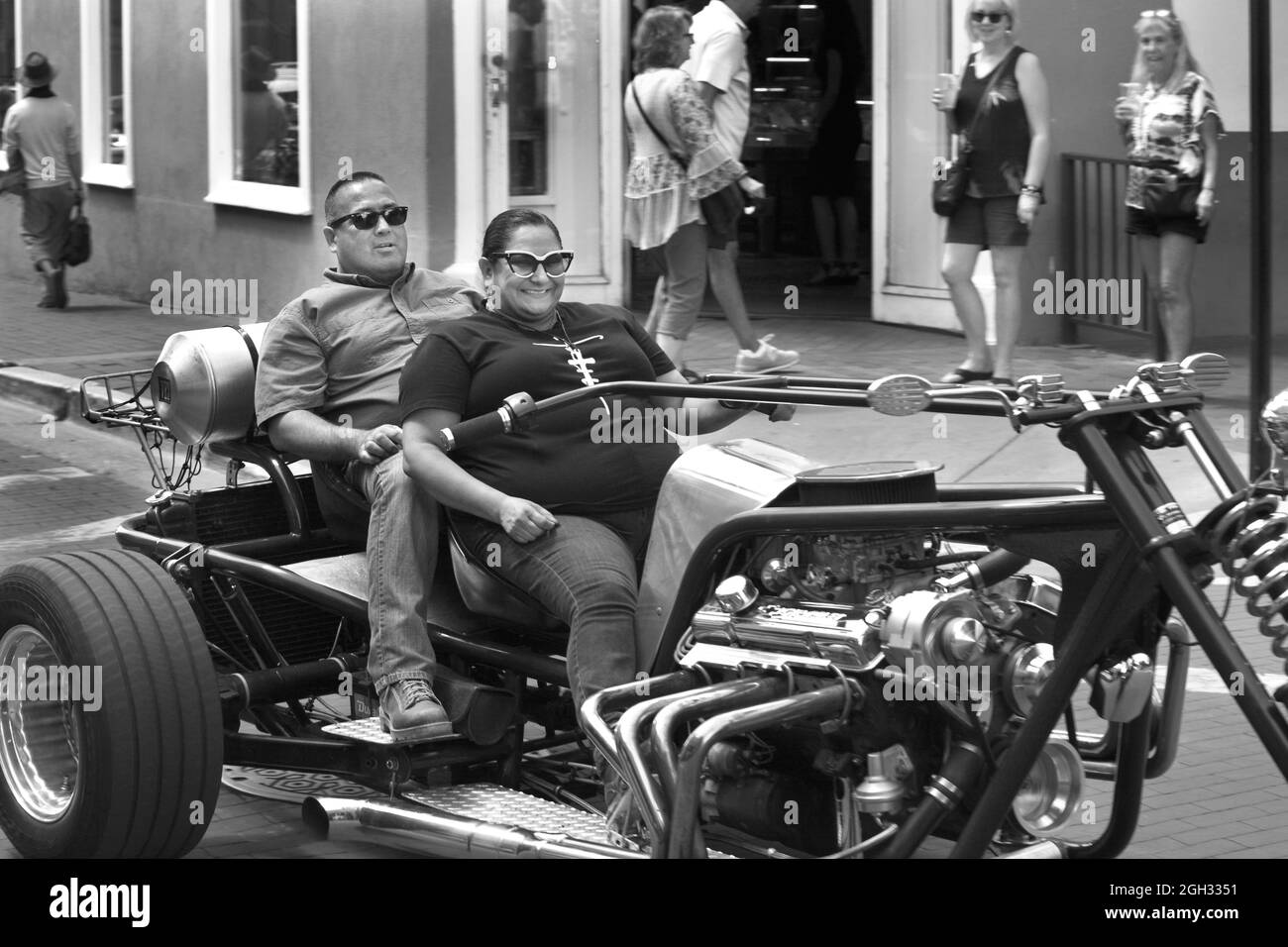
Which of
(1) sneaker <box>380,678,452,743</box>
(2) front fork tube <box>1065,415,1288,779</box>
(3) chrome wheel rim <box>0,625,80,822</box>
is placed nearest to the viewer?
(2) front fork tube <box>1065,415,1288,779</box>

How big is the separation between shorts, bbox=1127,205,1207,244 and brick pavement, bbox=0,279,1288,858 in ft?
2.59

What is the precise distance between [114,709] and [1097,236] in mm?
7669

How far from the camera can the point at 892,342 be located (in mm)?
11133

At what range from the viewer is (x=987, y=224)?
31.2ft

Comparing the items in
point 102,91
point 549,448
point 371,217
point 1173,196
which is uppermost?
point 102,91

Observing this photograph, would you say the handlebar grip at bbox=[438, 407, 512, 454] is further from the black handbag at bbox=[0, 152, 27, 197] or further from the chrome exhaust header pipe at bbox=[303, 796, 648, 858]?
the black handbag at bbox=[0, 152, 27, 197]

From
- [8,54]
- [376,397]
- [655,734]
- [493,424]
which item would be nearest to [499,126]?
[376,397]

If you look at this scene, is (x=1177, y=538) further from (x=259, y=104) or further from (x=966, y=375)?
(x=259, y=104)

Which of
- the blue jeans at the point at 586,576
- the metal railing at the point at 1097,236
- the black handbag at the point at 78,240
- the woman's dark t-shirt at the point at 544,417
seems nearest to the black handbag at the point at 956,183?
the metal railing at the point at 1097,236

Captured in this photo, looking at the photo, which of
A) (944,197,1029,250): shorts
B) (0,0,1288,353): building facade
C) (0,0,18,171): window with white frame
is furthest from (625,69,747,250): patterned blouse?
(0,0,18,171): window with white frame

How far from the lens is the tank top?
9367 mm

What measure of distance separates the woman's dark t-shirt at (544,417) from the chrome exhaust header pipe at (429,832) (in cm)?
77

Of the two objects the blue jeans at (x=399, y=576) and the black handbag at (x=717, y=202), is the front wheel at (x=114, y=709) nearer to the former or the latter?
the blue jeans at (x=399, y=576)
